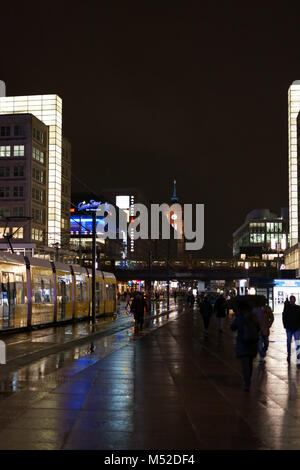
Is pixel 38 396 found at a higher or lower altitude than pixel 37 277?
lower

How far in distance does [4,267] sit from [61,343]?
16.7ft

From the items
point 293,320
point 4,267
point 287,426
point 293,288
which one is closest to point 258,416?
point 287,426

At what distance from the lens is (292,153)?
10538 cm

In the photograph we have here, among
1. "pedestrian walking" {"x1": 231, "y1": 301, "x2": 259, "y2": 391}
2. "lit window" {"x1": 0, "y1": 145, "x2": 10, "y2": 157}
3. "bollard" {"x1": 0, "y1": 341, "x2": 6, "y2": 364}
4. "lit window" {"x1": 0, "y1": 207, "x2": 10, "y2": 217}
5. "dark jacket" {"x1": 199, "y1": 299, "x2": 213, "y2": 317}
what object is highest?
"lit window" {"x1": 0, "y1": 145, "x2": 10, "y2": 157}

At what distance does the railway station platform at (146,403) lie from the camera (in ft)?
27.4

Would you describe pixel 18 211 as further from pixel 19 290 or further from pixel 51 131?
pixel 19 290

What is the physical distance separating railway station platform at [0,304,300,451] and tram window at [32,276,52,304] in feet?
32.6

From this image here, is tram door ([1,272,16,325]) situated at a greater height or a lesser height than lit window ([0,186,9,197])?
lesser

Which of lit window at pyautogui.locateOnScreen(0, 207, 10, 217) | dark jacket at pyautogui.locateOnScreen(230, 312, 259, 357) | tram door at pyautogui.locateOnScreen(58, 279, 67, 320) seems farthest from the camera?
lit window at pyautogui.locateOnScreen(0, 207, 10, 217)

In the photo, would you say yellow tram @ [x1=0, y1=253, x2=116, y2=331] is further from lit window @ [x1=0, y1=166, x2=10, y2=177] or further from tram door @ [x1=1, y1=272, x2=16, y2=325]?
lit window @ [x1=0, y1=166, x2=10, y2=177]

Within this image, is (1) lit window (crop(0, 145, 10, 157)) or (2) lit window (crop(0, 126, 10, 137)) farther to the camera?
(2) lit window (crop(0, 126, 10, 137))

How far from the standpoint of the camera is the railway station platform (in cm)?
836

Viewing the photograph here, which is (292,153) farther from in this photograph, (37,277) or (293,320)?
(293,320)

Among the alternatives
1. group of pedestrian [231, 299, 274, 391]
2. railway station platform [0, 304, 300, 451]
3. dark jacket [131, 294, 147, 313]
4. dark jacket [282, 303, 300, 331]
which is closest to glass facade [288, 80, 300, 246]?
dark jacket [131, 294, 147, 313]
